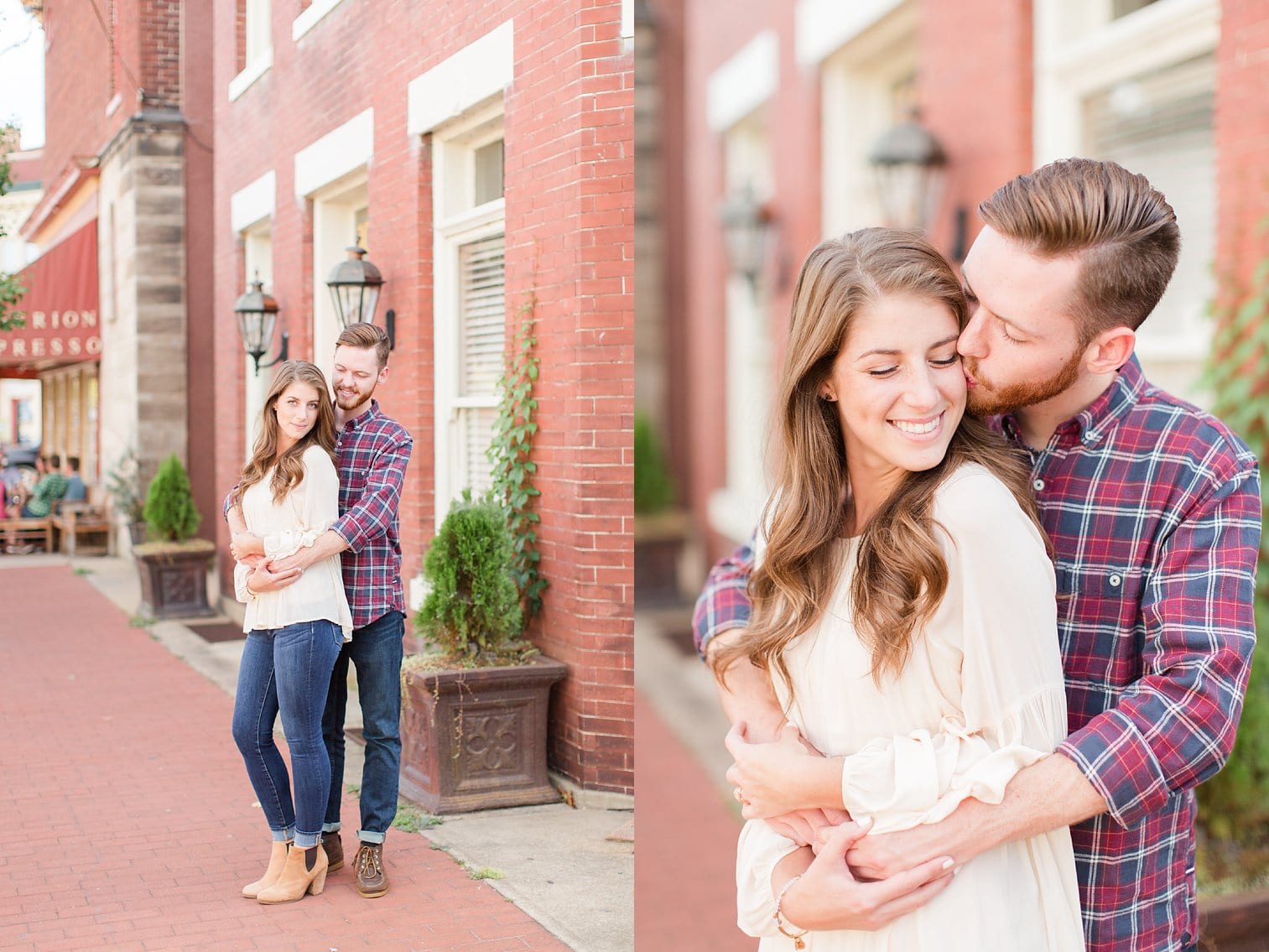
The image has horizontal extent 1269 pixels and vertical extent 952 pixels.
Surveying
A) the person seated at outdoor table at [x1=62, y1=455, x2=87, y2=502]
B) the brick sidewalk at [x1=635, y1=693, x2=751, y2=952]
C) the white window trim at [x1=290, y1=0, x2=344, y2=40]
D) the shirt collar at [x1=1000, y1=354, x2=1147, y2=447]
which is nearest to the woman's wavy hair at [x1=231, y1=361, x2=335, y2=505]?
the person seated at outdoor table at [x1=62, y1=455, x2=87, y2=502]

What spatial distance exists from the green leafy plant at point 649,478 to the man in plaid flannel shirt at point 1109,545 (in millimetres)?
707

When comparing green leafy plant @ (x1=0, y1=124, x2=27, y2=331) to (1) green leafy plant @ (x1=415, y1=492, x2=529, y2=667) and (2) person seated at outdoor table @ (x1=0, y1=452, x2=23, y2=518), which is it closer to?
(2) person seated at outdoor table @ (x1=0, y1=452, x2=23, y2=518)

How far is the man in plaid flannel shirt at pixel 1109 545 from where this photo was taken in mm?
A: 1238

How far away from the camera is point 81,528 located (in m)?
2.29

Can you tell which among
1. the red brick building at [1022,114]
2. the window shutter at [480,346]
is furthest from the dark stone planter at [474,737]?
the red brick building at [1022,114]

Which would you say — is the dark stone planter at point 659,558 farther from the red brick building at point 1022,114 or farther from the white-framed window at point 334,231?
the white-framed window at point 334,231

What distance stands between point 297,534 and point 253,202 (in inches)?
28.5

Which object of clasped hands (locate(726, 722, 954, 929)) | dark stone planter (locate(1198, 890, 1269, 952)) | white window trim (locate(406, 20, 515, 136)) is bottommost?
dark stone planter (locate(1198, 890, 1269, 952))

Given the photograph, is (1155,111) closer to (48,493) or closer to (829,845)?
(829,845)

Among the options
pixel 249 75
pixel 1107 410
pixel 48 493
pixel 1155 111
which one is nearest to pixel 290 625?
pixel 48 493

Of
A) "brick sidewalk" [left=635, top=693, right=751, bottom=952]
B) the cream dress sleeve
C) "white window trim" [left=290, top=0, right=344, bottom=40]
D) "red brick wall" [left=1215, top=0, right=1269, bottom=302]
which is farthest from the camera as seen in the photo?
"red brick wall" [left=1215, top=0, right=1269, bottom=302]

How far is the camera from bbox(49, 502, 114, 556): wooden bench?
7.49 ft

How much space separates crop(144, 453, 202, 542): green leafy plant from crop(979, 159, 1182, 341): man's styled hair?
1674 mm

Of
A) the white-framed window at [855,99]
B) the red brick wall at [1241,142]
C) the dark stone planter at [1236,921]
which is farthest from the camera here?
the red brick wall at [1241,142]
